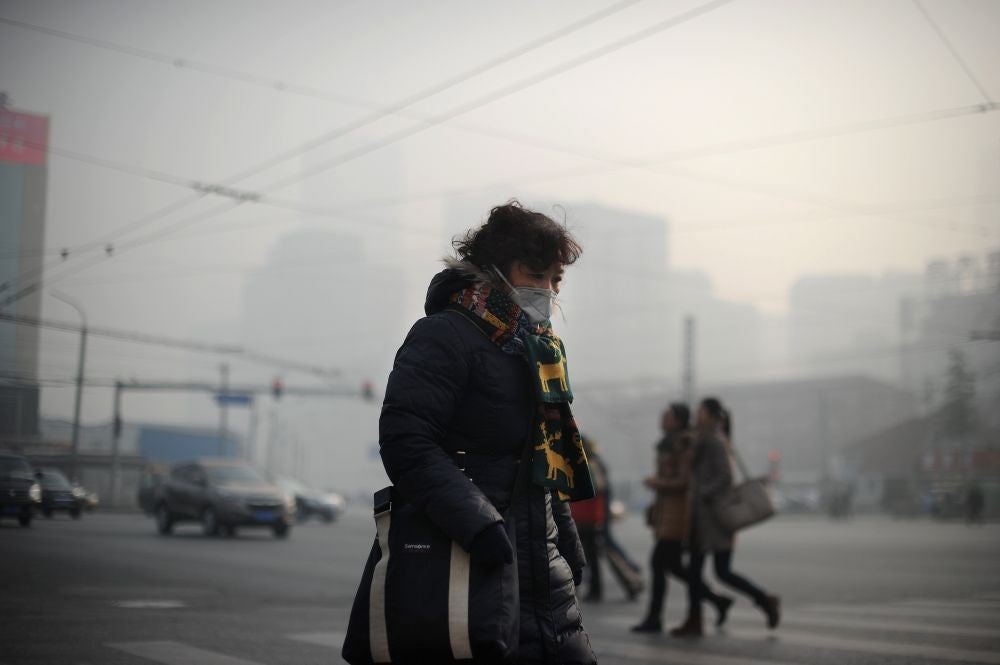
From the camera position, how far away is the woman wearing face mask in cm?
322

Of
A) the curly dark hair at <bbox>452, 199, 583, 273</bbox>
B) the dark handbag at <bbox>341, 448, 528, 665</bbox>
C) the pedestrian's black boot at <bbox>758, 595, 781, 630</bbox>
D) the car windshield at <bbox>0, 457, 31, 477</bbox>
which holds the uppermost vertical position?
the curly dark hair at <bbox>452, 199, 583, 273</bbox>

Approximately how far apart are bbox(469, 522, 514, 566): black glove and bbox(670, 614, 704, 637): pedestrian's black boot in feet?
20.3

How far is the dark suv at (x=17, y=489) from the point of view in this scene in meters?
11.1

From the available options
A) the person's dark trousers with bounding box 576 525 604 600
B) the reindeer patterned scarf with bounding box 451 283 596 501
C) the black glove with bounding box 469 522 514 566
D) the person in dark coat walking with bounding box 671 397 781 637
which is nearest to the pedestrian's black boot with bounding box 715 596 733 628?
the person in dark coat walking with bounding box 671 397 781 637

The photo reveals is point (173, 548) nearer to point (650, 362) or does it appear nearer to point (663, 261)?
point (663, 261)

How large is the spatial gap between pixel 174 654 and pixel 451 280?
449cm

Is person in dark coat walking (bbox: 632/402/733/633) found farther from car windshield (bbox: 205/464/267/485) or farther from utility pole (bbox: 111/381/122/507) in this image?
car windshield (bbox: 205/464/267/485)

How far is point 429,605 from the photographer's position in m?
3.13

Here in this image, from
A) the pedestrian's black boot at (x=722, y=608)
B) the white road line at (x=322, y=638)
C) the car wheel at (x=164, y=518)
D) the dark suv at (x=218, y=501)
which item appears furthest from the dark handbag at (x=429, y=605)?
the car wheel at (x=164, y=518)

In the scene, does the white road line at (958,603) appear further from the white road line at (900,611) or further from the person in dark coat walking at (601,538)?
the person in dark coat walking at (601,538)

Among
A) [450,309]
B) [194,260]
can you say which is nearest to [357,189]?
[194,260]

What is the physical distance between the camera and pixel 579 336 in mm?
157625

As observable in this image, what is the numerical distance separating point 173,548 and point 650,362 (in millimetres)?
141344

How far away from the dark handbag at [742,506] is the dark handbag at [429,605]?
20.0ft
